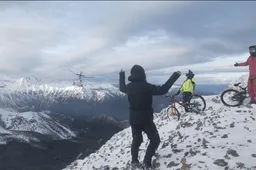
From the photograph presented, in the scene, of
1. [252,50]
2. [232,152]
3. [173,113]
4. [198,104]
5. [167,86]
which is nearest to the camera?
[167,86]

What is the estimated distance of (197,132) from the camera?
18.2m

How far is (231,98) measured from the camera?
73.3ft

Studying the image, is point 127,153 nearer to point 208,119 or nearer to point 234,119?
point 208,119

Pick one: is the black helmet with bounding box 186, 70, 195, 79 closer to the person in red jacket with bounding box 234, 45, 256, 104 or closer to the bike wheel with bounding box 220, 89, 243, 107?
the bike wheel with bounding box 220, 89, 243, 107

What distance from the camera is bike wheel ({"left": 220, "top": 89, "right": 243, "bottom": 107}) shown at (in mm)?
21570

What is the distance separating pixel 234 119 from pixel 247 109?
2272 millimetres

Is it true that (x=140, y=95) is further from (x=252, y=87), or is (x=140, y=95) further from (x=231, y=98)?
(x=231, y=98)

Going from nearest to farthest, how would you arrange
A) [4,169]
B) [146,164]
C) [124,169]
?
[146,164] → [124,169] → [4,169]

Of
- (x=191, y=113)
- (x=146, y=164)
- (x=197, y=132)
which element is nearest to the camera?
(x=146, y=164)

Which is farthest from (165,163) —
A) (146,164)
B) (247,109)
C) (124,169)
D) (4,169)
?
(4,169)

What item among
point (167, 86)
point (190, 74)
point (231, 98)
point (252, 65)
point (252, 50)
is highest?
point (252, 50)

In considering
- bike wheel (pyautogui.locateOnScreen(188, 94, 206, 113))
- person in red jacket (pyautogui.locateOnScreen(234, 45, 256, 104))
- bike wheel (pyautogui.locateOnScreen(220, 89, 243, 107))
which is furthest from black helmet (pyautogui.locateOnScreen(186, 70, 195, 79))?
person in red jacket (pyautogui.locateOnScreen(234, 45, 256, 104))

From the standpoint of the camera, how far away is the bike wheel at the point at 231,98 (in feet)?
70.8

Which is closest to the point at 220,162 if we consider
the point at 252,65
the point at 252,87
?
the point at 252,87
